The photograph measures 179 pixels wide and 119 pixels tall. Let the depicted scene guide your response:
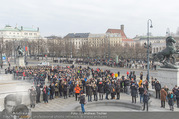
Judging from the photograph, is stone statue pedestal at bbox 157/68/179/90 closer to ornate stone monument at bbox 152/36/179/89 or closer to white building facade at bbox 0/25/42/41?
ornate stone monument at bbox 152/36/179/89

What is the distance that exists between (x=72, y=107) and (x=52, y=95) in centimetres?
362

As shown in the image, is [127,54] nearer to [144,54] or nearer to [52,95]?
[144,54]

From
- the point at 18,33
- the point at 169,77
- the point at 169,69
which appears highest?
the point at 18,33

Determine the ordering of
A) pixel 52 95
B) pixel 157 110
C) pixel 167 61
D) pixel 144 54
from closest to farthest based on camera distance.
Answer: pixel 157 110 < pixel 52 95 < pixel 167 61 < pixel 144 54

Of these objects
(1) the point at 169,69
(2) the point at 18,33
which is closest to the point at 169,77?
(1) the point at 169,69

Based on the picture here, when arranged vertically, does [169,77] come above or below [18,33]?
below

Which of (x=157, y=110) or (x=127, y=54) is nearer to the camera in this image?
(x=157, y=110)

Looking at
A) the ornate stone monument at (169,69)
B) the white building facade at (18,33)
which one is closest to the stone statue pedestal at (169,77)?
the ornate stone monument at (169,69)

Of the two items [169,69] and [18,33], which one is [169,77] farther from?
[18,33]

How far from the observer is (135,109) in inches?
509

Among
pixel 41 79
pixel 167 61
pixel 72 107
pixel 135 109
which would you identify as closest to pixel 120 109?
pixel 135 109

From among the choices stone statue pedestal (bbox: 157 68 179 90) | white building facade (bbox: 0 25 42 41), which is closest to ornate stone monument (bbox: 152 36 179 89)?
stone statue pedestal (bbox: 157 68 179 90)

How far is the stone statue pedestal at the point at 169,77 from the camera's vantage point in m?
16.3

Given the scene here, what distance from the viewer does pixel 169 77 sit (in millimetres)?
16875
